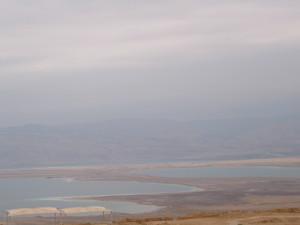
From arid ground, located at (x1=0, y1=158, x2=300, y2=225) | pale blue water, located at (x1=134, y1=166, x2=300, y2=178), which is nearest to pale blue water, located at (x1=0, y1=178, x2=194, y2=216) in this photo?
arid ground, located at (x1=0, y1=158, x2=300, y2=225)

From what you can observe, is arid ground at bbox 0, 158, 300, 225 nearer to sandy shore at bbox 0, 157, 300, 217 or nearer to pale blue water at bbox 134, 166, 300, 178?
sandy shore at bbox 0, 157, 300, 217

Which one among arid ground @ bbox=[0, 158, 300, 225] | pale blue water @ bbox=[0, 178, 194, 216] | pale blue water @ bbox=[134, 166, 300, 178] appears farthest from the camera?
pale blue water @ bbox=[134, 166, 300, 178]

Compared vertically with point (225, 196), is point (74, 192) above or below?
above

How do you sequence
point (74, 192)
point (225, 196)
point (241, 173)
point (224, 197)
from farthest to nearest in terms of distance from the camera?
point (241, 173)
point (74, 192)
point (225, 196)
point (224, 197)

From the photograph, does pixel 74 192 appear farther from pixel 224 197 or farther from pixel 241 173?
pixel 241 173

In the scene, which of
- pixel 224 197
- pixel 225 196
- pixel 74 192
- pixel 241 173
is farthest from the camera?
pixel 241 173

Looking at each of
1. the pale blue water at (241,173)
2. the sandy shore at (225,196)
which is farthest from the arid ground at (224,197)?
the pale blue water at (241,173)

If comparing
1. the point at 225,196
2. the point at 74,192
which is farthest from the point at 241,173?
the point at 225,196

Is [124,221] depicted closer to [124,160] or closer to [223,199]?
[223,199]

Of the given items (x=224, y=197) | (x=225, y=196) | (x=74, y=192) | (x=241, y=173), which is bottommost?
(x=224, y=197)

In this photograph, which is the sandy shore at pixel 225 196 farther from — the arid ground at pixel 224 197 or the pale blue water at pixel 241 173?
the pale blue water at pixel 241 173
